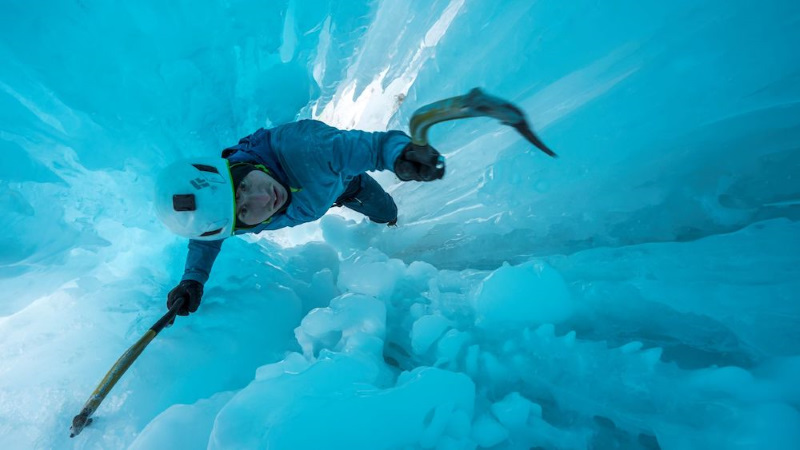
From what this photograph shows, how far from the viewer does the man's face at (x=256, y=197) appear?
71.4 inches

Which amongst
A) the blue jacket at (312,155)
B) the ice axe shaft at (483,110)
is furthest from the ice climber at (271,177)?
the ice axe shaft at (483,110)

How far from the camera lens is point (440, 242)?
3000 mm

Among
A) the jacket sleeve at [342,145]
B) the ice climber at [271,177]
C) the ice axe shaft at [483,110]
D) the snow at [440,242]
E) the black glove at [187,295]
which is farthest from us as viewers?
the black glove at [187,295]

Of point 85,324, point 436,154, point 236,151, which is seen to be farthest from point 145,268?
point 436,154

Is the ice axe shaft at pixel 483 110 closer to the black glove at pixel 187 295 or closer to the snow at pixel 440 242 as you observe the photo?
the snow at pixel 440 242

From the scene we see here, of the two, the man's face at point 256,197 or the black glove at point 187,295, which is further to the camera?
the black glove at point 187,295

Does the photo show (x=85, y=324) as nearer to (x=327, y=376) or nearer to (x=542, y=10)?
(x=327, y=376)

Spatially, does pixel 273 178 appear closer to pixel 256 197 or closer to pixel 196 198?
pixel 256 197

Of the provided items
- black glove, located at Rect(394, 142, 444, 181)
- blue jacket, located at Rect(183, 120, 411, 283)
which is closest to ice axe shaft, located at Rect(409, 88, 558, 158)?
black glove, located at Rect(394, 142, 444, 181)

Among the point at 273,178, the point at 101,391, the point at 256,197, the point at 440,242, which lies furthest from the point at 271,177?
the point at 440,242

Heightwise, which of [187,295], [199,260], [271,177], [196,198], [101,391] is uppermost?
[271,177]

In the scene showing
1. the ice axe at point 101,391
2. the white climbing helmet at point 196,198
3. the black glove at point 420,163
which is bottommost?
the ice axe at point 101,391

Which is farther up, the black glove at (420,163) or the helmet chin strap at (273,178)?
the black glove at (420,163)

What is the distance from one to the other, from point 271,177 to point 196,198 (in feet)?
1.14
